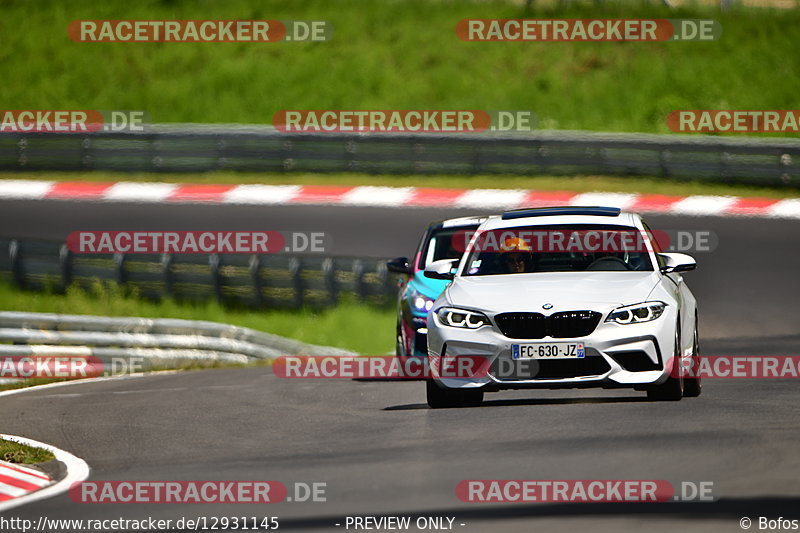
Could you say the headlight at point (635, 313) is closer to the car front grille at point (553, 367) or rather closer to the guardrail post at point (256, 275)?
the car front grille at point (553, 367)

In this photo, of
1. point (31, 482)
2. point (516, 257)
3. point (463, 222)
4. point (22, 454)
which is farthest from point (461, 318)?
point (463, 222)

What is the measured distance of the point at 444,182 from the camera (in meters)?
27.4

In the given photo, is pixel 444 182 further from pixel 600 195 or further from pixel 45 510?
pixel 45 510

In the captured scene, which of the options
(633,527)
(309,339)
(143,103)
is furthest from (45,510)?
(143,103)

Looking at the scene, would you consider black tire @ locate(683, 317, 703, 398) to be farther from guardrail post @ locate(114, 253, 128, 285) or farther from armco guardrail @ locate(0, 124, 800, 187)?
armco guardrail @ locate(0, 124, 800, 187)

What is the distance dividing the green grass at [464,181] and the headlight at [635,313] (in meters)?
15.5

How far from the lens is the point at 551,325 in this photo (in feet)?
34.4

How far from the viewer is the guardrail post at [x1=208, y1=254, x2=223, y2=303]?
21.1 m

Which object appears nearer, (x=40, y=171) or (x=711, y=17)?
(x=40, y=171)

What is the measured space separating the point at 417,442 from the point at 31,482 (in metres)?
2.55

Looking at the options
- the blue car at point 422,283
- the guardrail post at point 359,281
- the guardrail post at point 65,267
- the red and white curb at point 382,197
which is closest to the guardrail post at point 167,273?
the guardrail post at point 65,267

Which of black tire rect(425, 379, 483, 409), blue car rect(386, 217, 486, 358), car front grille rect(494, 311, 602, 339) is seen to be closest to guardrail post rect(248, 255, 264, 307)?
blue car rect(386, 217, 486, 358)

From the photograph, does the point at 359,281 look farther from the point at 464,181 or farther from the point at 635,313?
the point at 635,313

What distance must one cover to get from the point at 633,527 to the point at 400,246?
632 inches
